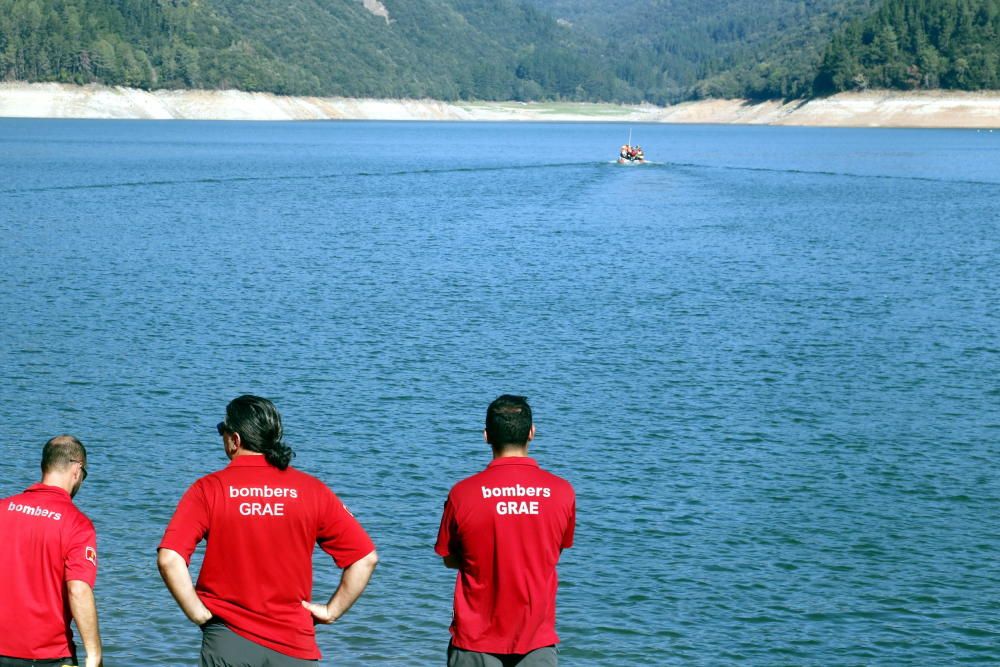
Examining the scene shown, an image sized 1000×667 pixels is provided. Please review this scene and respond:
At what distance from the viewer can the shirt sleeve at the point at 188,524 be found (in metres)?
7.31

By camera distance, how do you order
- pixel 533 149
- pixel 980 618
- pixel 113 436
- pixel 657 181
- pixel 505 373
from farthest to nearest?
1. pixel 533 149
2. pixel 657 181
3. pixel 505 373
4. pixel 113 436
5. pixel 980 618

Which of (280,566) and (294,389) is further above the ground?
(280,566)

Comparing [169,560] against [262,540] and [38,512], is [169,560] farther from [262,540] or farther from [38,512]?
[38,512]

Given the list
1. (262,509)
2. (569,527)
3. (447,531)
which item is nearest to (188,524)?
(262,509)

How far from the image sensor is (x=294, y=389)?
94.9 ft

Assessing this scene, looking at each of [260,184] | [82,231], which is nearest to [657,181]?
[260,184]

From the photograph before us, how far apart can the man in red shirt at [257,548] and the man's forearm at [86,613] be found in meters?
0.70

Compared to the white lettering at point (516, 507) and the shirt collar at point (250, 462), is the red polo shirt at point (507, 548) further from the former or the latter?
the shirt collar at point (250, 462)

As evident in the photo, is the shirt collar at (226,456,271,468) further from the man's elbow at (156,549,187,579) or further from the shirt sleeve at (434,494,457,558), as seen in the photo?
the shirt sleeve at (434,494,457,558)

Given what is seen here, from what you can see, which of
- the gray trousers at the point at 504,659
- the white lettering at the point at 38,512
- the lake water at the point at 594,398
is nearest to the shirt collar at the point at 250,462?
the white lettering at the point at 38,512

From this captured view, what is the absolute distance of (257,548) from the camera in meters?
7.46

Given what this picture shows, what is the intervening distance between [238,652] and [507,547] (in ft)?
5.33

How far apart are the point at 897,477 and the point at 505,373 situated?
11093 millimetres

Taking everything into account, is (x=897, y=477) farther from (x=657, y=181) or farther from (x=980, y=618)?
(x=657, y=181)
